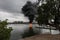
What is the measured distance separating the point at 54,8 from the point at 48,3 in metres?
1.47

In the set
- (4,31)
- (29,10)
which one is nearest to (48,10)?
(29,10)

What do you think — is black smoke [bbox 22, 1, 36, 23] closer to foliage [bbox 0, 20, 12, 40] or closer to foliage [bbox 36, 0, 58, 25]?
foliage [bbox 36, 0, 58, 25]

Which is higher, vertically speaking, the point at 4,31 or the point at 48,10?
the point at 48,10

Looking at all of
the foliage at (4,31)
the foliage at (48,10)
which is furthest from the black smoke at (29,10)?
the foliage at (4,31)

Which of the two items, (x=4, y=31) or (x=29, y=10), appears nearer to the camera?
(x=4, y=31)

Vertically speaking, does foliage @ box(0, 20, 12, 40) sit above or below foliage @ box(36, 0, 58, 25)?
below

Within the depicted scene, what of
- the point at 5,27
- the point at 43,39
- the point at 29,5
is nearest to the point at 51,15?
the point at 43,39

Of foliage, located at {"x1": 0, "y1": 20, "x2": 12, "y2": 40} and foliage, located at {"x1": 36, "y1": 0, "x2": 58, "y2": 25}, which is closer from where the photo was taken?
foliage, located at {"x1": 0, "y1": 20, "x2": 12, "y2": 40}

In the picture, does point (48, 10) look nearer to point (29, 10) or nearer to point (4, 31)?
point (29, 10)

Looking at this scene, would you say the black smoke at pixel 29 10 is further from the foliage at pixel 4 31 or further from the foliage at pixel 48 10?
the foliage at pixel 4 31

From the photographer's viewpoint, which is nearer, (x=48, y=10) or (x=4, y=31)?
(x=4, y=31)

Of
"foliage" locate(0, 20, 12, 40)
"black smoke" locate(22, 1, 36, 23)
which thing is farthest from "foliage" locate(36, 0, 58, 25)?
"foliage" locate(0, 20, 12, 40)

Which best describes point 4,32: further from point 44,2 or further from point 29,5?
point 29,5

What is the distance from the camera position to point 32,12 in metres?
40.5
